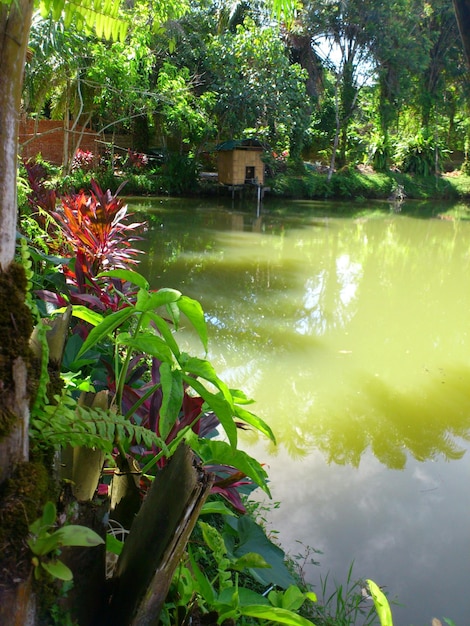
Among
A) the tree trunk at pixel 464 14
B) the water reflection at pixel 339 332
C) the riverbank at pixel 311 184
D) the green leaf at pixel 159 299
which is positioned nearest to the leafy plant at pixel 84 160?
the riverbank at pixel 311 184

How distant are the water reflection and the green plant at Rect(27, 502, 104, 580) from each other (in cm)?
248

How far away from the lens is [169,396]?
112 centimetres

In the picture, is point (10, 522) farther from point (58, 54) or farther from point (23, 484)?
point (58, 54)

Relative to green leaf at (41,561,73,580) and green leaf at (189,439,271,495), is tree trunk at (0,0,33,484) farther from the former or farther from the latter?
green leaf at (189,439,271,495)

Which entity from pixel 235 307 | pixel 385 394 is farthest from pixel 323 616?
pixel 235 307

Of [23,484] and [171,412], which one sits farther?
[171,412]

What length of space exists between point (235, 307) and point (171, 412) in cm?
462

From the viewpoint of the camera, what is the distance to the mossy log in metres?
0.99

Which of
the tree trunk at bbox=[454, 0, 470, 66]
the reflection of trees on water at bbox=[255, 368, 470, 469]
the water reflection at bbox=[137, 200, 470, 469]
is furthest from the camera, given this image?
the water reflection at bbox=[137, 200, 470, 469]

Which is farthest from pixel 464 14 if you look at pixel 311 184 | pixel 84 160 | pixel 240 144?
pixel 311 184

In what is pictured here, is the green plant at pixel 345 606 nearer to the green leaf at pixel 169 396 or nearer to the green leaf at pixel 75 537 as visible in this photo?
the green leaf at pixel 169 396

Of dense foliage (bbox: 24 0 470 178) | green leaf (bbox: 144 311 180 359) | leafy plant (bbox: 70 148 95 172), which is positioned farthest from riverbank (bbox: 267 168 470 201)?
green leaf (bbox: 144 311 180 359)

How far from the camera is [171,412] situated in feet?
3.71

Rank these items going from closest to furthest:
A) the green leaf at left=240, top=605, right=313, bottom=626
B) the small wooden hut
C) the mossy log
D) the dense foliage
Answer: the mossy log, the green leaf at left=240, top=605, right=313, bottom=626, the dense foliage, the small wooden hut
